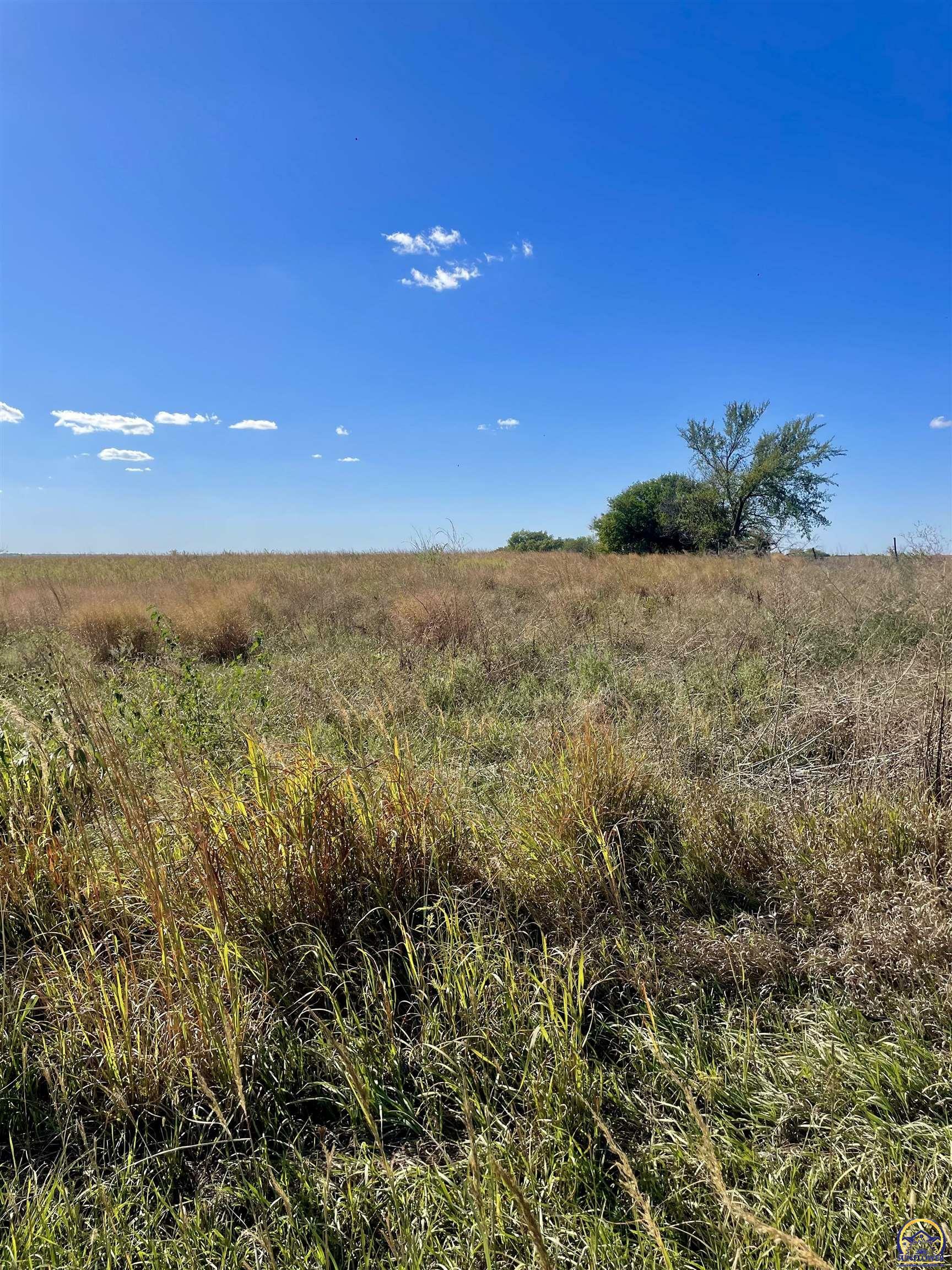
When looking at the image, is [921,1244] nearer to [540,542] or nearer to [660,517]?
[660,517]

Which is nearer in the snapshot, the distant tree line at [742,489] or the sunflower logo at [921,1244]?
the sunflower logo at [921,1244]

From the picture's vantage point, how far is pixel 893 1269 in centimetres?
106

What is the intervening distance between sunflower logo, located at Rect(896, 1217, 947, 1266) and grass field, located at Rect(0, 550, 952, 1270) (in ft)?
0.08

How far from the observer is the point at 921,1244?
42.6 inches

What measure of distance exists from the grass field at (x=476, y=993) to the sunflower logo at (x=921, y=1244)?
0.03m

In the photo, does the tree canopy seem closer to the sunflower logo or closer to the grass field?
the grass field

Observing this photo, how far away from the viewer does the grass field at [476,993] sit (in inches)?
47.6

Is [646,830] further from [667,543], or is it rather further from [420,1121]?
[667,543]

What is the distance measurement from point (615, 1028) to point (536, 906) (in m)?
0.48

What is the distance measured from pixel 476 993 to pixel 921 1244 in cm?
103

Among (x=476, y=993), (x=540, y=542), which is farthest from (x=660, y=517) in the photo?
(x=476, y=993)

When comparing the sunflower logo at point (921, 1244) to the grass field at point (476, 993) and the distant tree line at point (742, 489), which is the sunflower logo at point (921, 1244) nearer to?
the grass field at point (476, 993)

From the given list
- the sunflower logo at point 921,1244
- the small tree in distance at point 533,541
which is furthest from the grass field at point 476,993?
the small tree in distance at point 533,541

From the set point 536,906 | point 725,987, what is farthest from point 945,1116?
point 536,906
